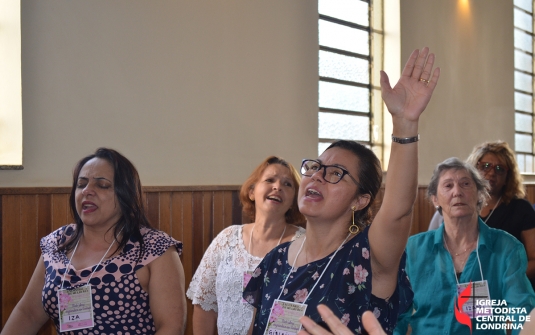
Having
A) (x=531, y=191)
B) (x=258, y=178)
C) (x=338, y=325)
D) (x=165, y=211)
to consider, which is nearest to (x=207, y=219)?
(x=165, y=211)

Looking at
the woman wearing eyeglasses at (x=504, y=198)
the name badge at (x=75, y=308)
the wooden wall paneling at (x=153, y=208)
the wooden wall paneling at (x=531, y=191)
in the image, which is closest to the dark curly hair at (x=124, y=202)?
the name badge at (x=75, y=308)

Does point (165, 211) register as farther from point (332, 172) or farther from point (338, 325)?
point (338, 325)

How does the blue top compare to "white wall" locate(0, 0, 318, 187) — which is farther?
"white wall" locate(0, 0, 318, 187)

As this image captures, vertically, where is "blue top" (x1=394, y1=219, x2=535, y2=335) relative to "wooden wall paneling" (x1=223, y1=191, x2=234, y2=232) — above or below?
below

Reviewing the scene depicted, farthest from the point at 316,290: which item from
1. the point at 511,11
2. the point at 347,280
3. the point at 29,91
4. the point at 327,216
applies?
the point at 511,11

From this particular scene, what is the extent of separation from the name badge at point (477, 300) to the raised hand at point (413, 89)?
1.27 metres

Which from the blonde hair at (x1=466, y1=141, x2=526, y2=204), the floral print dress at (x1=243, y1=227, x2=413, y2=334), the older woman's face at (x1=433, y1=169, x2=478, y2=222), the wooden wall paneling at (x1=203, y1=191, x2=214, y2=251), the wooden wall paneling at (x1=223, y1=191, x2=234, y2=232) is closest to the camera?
the floral print dress at (x1=243, y1=227, x2=413, y2=334)

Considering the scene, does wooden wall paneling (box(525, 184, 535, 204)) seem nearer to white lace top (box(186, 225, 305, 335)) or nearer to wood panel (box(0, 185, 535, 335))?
wood panel (box(0, 185, 535, 335))

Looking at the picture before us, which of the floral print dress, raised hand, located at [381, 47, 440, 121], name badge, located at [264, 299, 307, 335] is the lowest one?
name badge, located at [264, 299, 307, 335]

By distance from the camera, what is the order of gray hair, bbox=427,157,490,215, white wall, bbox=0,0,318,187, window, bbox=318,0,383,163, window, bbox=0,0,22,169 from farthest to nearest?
1. window, bbox=318,0,383,163
2. white wall, bbox=0,0,318,187
3. window, bbox=0,0,22,169
4. gray hair, bbox=427,157,490,215

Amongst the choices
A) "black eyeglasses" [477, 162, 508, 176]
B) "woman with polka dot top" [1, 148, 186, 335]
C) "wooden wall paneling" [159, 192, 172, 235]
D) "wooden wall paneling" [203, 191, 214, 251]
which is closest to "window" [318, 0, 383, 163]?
"wooden wall paneling" [203, 191, 214, 251]

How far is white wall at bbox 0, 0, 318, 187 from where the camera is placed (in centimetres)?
331

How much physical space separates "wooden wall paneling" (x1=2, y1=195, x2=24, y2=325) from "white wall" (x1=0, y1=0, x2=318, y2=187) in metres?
0.15

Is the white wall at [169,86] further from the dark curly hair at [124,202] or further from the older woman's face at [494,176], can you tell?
the older woman's face at [494,176]
